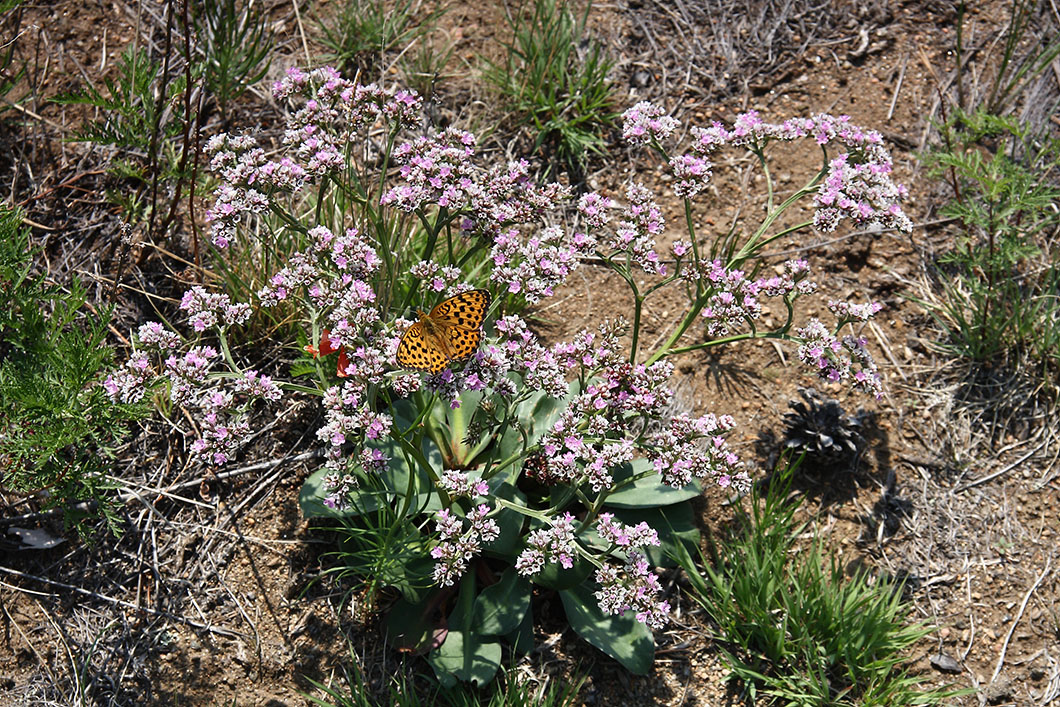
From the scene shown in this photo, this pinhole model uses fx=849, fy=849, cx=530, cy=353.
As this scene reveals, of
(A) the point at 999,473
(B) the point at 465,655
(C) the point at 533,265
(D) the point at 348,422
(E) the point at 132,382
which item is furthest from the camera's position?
(A) the point at 999,473

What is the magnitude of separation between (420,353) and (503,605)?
1356 millimetres

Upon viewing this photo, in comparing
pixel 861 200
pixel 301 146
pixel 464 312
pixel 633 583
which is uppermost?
pixel 301 146

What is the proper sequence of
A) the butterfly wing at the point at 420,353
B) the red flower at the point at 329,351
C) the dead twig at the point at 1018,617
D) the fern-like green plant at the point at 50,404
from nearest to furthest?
1. the butterfly wing at the point at 420,353
2. the red flower at the point at 329,351
3. the fern-like green plant at the point at 50,404
4. the dead twig at the point at 1018,617

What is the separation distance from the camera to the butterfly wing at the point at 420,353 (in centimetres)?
292

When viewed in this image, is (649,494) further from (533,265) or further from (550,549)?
(533,265)

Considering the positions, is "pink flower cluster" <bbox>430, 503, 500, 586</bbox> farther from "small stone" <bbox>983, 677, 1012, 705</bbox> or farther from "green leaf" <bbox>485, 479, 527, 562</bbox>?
"small stone" <bbox>983, 677, 1012, 705</bbox>

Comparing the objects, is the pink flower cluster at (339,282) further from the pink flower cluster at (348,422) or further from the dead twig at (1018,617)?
the dead twig at (1018,617)

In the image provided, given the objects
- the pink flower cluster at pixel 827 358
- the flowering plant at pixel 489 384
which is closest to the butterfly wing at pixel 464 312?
the flowering plant at pixel 489 384

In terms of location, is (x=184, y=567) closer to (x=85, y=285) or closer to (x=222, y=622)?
(x=222, y=622)

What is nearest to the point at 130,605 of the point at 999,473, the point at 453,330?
the point at 453,330

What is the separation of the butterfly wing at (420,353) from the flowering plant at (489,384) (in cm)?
2

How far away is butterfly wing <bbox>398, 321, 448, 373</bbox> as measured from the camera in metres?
2.92

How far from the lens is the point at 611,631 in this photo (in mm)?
3742

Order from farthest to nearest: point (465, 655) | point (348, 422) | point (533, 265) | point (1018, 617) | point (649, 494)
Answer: point (1018, 617) → point (649, 494) → point (465, 655) → point (533, 265) → point (348, 422)
